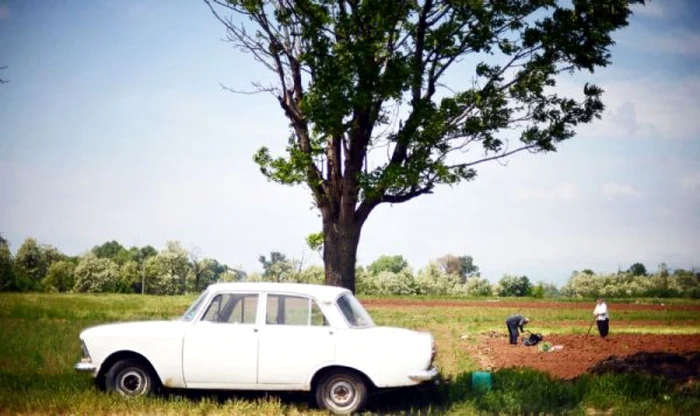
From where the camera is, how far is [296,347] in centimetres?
925

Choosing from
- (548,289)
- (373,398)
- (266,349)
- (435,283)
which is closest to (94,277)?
(435,283)

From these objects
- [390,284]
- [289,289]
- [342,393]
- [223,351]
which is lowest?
[342,393]

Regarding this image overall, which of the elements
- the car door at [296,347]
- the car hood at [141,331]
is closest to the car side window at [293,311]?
the car door at [296,347]

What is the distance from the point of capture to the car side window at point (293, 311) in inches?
371

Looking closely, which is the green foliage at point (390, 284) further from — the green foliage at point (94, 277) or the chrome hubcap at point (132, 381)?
the chrome hubcap at point (132, 381)

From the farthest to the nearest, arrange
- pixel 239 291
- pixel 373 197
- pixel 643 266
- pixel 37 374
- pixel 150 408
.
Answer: pixel 643 266, pixel 373 197, pixel 37 374, pixel 239 291, pixel 150 408

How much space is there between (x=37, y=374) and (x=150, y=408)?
4186 millimetres

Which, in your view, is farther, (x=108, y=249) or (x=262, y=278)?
(x=108, y=249)

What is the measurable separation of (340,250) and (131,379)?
5332 millimetres

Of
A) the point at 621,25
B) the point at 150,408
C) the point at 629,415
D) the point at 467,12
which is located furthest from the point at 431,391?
the point at 621,25

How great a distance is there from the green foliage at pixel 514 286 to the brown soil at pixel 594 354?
2963 inches

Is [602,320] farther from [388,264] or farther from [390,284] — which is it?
[388,264]

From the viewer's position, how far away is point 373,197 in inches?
525

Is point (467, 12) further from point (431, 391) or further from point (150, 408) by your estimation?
point (150, 408)
